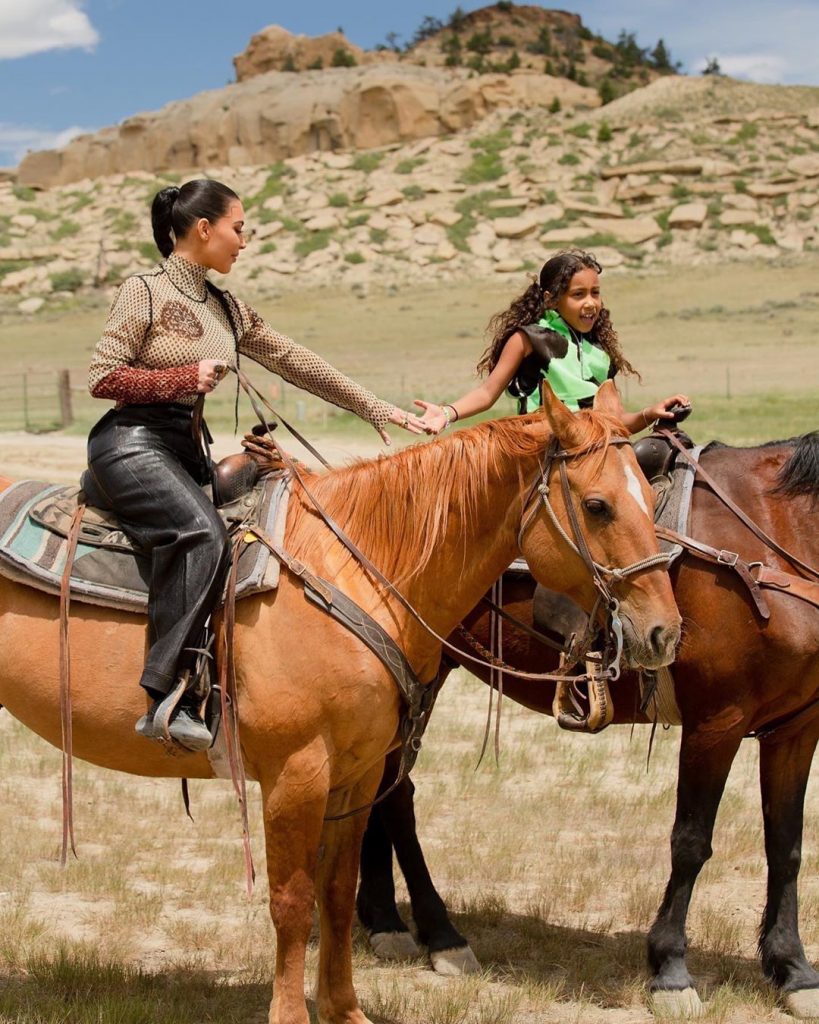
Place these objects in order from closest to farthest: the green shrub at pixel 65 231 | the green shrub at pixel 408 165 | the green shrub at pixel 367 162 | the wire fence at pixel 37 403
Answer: the wire fence at pixel 37 403, the green shrub at pixel 65 231, the green shrub at pixel 408 165, the green shrub at pixel 367 162

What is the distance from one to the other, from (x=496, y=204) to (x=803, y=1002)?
197ft

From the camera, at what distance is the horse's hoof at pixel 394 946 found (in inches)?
222

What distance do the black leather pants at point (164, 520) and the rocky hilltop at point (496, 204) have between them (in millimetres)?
51286

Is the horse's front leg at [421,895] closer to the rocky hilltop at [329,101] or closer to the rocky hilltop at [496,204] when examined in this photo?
the rocky hilltop at [496,204]

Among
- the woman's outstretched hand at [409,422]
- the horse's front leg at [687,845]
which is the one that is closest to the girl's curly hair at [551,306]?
the woman's outstretched hand at [409,422]

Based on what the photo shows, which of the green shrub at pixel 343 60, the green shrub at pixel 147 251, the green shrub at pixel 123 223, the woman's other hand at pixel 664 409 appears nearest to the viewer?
the woman's other hand at pixel 664 409

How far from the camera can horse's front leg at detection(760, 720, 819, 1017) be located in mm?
5133

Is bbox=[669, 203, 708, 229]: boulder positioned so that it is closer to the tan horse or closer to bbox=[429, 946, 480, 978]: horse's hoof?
bbox=[429, 946, 480, 978]: horse's hoof

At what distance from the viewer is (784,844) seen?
5160 mm

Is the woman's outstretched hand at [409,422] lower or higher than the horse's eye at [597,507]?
higher

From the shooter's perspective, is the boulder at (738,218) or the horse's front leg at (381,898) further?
the boulder at (738,218)

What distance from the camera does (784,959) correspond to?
5.12 metres

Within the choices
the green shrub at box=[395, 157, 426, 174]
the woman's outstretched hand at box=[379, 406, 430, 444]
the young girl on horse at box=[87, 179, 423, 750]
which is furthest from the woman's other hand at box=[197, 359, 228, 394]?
the green shrub at box=[395, 157, 426, 174]

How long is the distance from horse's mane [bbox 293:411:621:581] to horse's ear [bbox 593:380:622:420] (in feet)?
0.20
